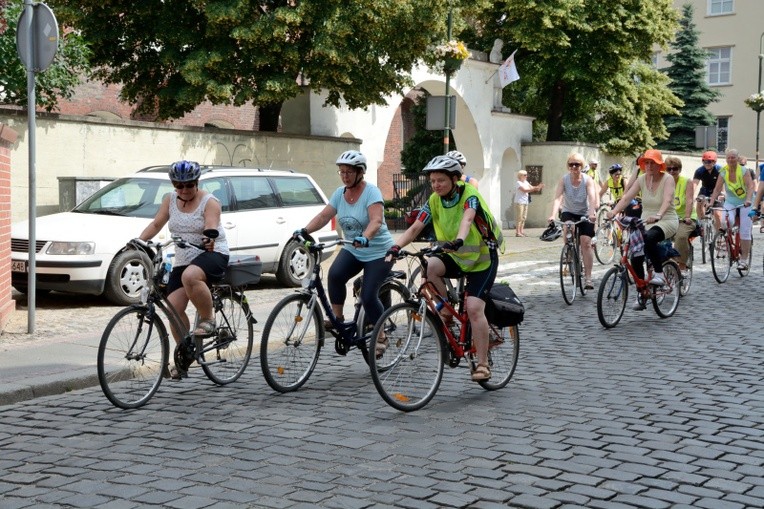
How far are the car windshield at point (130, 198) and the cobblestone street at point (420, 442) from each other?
527 centimetres

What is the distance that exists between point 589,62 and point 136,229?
23723mm

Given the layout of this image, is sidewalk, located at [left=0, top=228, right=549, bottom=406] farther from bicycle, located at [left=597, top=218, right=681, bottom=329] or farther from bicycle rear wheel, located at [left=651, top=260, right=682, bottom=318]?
bicycle rear wheel, located at [left=651, top=260, right=682, bottom=318]

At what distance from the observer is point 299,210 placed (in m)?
16.2

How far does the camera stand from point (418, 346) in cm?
741

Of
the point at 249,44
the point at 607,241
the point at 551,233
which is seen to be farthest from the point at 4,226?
the point at 607,241

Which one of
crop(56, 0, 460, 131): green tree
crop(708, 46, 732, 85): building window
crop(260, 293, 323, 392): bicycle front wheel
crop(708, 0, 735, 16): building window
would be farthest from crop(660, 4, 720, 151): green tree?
crop(260, 293, 323, 392): bicycle front wheel

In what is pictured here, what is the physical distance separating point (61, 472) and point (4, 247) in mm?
5928

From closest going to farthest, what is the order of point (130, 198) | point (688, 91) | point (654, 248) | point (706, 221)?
point (654, 248) < point (130, 198) < point (706, 221) < point (688, 91)

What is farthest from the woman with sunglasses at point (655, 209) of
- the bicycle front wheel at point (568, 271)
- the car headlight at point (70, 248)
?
the car headlight at point (70, 248)

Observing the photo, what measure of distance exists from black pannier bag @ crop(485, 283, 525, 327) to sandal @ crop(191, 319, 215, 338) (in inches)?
80.3

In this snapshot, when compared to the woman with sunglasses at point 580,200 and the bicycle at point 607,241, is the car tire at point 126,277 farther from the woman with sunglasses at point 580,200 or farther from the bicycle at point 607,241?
the bicycle at point 607,241

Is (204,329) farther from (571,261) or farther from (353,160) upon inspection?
(571,261)

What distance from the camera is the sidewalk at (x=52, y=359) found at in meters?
8.13

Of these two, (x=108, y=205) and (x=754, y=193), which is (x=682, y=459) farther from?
(x=754, y=193)
